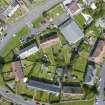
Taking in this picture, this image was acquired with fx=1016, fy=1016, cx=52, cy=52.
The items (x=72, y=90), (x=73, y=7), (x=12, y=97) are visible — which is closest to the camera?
(x=72, y=90)

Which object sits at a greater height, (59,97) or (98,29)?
(98,29)

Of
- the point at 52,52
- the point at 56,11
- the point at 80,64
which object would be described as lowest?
the point at 80,64

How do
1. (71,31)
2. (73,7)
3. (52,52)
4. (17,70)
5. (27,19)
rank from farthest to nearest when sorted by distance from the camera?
1. (27,19)
2. (73,7)
3. (52,52)
4. (71,31)
5. (17,70)

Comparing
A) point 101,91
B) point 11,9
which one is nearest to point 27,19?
point 11,9

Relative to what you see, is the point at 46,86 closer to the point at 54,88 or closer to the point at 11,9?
the point at 54,88

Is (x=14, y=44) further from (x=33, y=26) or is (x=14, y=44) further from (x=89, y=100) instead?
(x=89, y=100)

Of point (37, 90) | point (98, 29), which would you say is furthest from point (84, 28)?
point (37, 90)

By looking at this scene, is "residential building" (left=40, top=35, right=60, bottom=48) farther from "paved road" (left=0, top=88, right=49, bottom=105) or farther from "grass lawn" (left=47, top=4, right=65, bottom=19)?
"paved road" (left=0, top=88, right=49, bottom=105)
